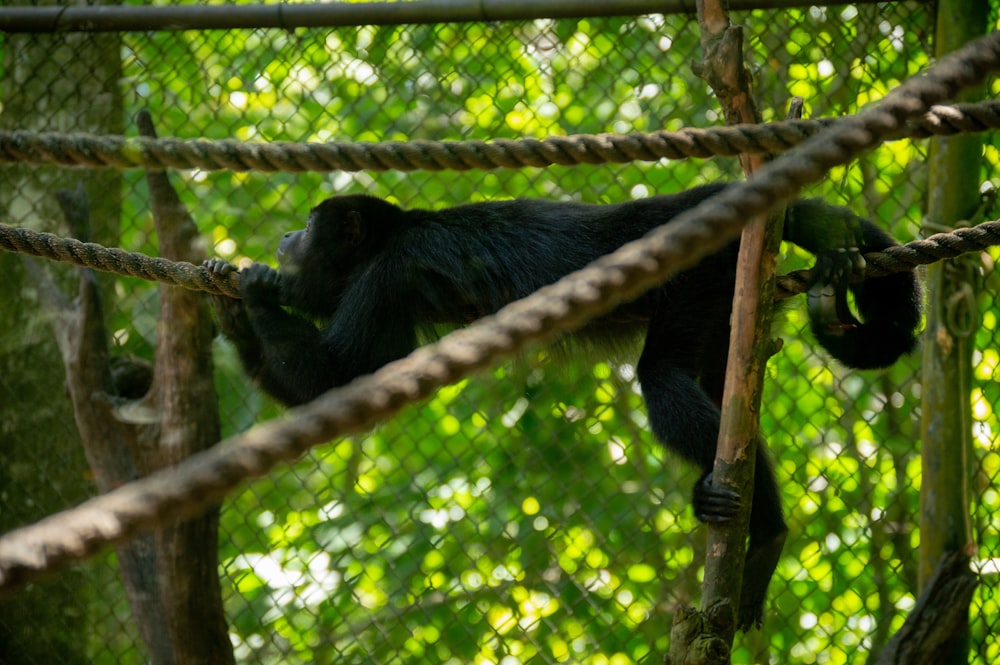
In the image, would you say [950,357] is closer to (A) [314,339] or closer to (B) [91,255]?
(A) [314,339]

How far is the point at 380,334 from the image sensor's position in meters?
3.63

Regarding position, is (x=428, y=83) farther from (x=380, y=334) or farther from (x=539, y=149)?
(x=539, y=149)

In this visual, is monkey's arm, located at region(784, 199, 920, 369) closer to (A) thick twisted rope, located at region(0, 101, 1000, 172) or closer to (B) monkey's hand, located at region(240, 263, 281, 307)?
(A) thick twisted rope, located at region(0, 101, 1000, 172)

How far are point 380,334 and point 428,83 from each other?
2265 mm

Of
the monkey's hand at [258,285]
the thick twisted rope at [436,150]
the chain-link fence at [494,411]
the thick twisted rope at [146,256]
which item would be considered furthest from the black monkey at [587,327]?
the chain-link fence at [494,411]

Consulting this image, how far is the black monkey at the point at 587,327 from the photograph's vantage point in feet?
11.3

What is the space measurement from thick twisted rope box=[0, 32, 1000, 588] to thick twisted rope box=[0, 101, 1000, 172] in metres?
0.75

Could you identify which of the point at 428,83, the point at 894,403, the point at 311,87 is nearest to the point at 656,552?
the point at 894,403

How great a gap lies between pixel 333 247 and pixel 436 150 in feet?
5.05

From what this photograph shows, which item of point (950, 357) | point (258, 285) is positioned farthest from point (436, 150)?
point (950, 357)

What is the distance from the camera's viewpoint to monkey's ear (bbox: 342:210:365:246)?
4.02 meters

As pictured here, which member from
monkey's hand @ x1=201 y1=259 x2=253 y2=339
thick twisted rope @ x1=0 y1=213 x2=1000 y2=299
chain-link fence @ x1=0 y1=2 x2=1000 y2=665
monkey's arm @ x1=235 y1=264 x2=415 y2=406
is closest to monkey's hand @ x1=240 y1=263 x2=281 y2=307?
monkey's arm @ x1=235 y1=264 x2=415 y2=406

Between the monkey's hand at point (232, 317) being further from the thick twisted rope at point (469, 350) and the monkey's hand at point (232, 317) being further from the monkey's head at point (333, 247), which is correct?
the thick twisted rope at point (469, 350)

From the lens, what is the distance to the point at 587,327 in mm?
3902
